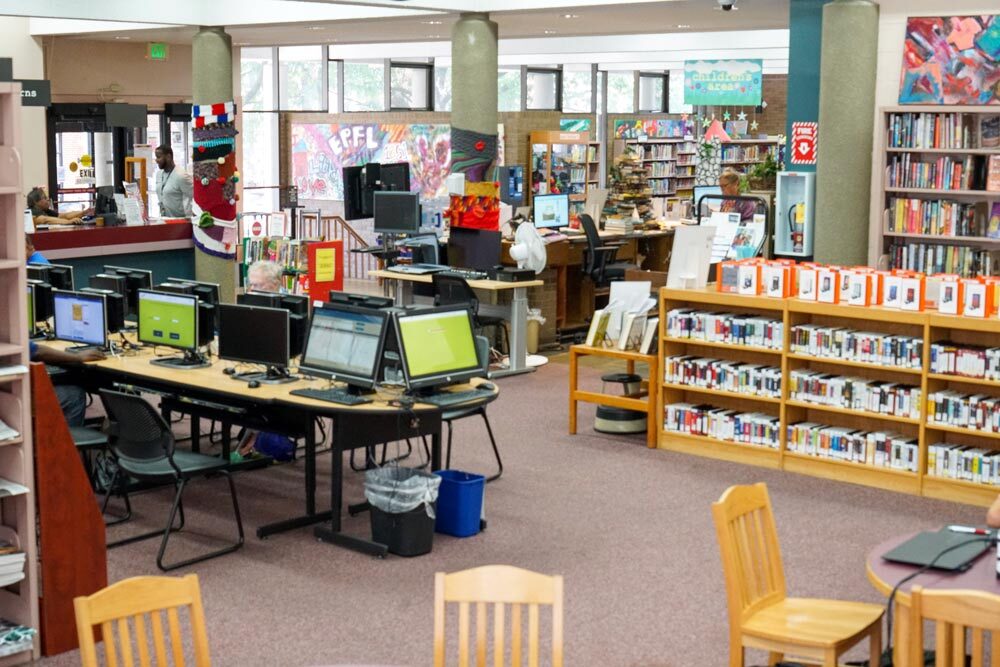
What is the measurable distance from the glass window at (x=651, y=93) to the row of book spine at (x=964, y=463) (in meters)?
19.3

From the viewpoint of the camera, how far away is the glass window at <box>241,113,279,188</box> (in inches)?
835

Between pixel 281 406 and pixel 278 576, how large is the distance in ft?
3.27

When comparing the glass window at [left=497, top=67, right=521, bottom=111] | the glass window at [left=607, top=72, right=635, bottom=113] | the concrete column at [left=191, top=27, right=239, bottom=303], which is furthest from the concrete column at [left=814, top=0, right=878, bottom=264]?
the glass window at [left=607, top=72, right=635, bottom=113]

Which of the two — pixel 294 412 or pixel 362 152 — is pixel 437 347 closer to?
pixel 294 412

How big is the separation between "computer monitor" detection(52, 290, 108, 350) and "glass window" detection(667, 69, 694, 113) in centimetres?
1974

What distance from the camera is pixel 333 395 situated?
6980mm

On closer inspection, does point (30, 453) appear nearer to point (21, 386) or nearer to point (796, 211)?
point (21, 386)

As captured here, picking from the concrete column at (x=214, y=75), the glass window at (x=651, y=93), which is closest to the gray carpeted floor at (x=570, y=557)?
the concrete column at (x=214, y=75)

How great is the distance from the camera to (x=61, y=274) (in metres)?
9.69

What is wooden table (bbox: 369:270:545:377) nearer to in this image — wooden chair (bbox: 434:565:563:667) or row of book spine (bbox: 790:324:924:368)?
row of book spine (bbox: 790:324:924:368)

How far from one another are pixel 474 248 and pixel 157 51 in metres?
7.74

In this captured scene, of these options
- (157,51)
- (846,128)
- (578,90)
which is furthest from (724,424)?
(578,90)

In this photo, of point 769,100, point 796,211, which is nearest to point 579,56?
point 769,100

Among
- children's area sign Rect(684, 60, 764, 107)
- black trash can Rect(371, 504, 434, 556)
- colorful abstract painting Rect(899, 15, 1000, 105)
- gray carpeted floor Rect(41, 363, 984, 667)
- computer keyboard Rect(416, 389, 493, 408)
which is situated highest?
children's area sign Rect(684, 60, 764, 107)
